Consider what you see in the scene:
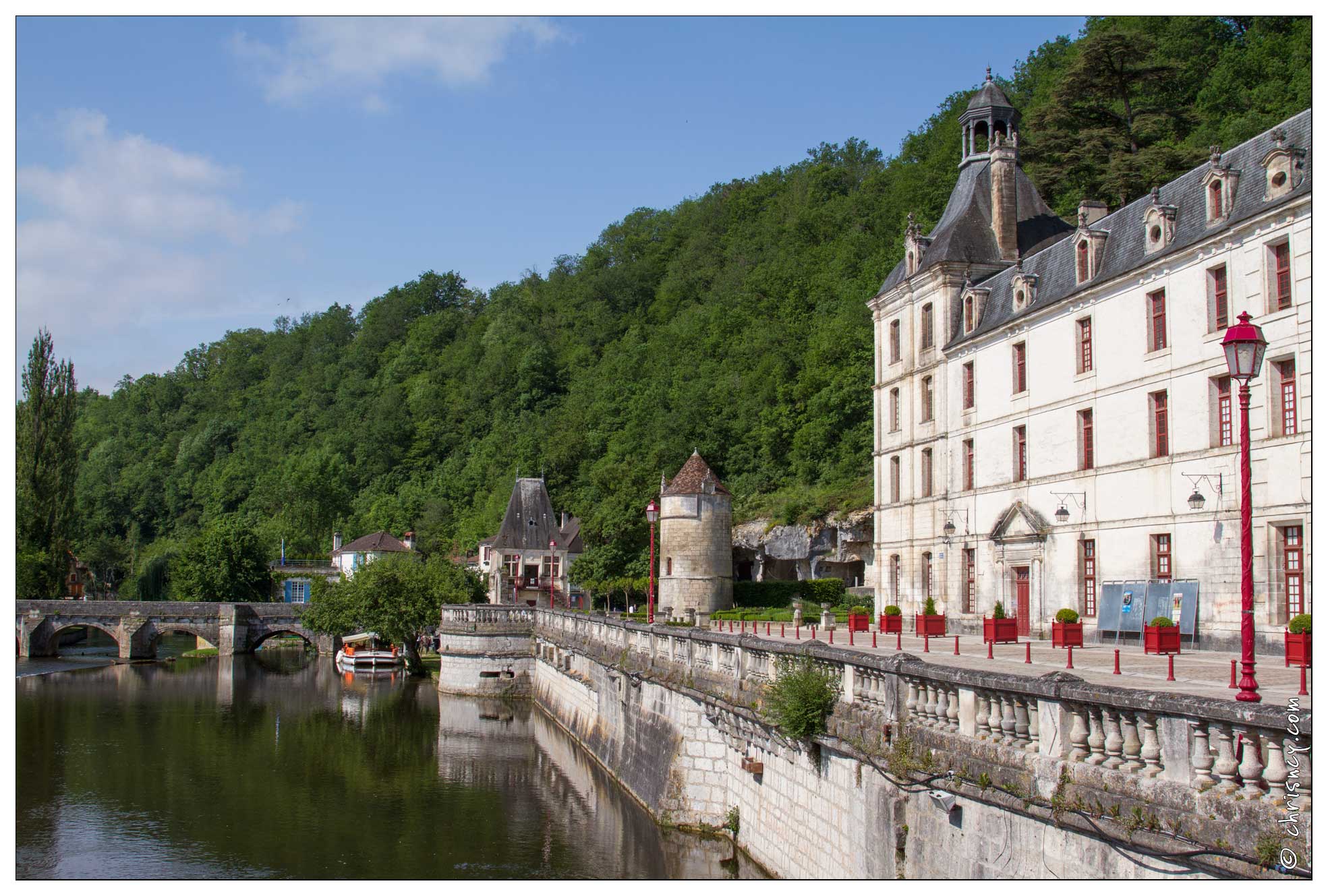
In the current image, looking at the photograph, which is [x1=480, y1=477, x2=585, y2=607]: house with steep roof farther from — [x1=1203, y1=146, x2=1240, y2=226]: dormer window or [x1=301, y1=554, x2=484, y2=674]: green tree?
[x1=1203, y1=146, x2=1240, y2=226]: dormer window

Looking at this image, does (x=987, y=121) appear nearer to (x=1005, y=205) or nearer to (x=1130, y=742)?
(x=1005, y=205)

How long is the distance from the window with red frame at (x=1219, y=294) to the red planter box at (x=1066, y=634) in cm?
719

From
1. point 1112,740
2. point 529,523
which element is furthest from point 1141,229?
point 529,523

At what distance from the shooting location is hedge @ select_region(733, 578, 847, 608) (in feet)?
176

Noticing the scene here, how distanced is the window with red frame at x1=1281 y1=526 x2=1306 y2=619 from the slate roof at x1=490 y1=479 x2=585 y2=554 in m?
52.0

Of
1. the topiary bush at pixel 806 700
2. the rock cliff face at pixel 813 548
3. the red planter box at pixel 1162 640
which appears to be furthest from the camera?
the rock cliff face at pixel 813 548

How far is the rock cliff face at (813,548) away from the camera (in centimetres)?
5562

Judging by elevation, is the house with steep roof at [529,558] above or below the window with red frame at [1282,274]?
below

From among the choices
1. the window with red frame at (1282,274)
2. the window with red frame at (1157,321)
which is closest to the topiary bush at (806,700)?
the window with red frame at (1282,274)

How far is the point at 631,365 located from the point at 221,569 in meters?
38.5

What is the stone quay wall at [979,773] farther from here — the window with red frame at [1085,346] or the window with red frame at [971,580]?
the window with red frame at [971,580]

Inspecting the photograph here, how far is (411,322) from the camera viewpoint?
455 feet

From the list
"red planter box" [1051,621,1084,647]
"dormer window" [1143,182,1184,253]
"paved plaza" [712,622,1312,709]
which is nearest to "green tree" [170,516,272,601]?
"paved plaza" [712,622,1312,709]
